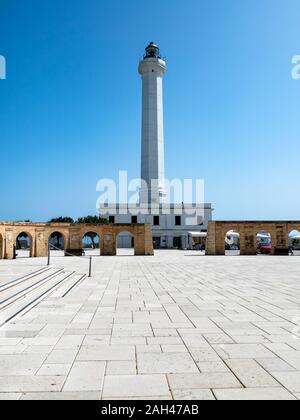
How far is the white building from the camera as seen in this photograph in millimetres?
48125

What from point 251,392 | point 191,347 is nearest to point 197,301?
point 191,347

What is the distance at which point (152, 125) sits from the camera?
157 feet

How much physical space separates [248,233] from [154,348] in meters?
30.5

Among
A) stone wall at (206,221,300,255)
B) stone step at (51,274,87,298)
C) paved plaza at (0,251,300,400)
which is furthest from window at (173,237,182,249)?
paved plaza at (0,251,300,400)

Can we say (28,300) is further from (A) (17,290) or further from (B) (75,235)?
(B) (75,235)

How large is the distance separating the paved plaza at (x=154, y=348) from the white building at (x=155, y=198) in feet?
131

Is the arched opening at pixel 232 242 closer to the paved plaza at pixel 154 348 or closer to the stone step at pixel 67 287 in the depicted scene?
the stone step at pixel 67 287

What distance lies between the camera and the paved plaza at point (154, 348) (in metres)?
3.60

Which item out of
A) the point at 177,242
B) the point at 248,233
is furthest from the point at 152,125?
the point at 248,233

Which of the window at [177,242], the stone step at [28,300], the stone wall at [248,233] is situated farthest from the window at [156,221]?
the stone step at [28,300]
